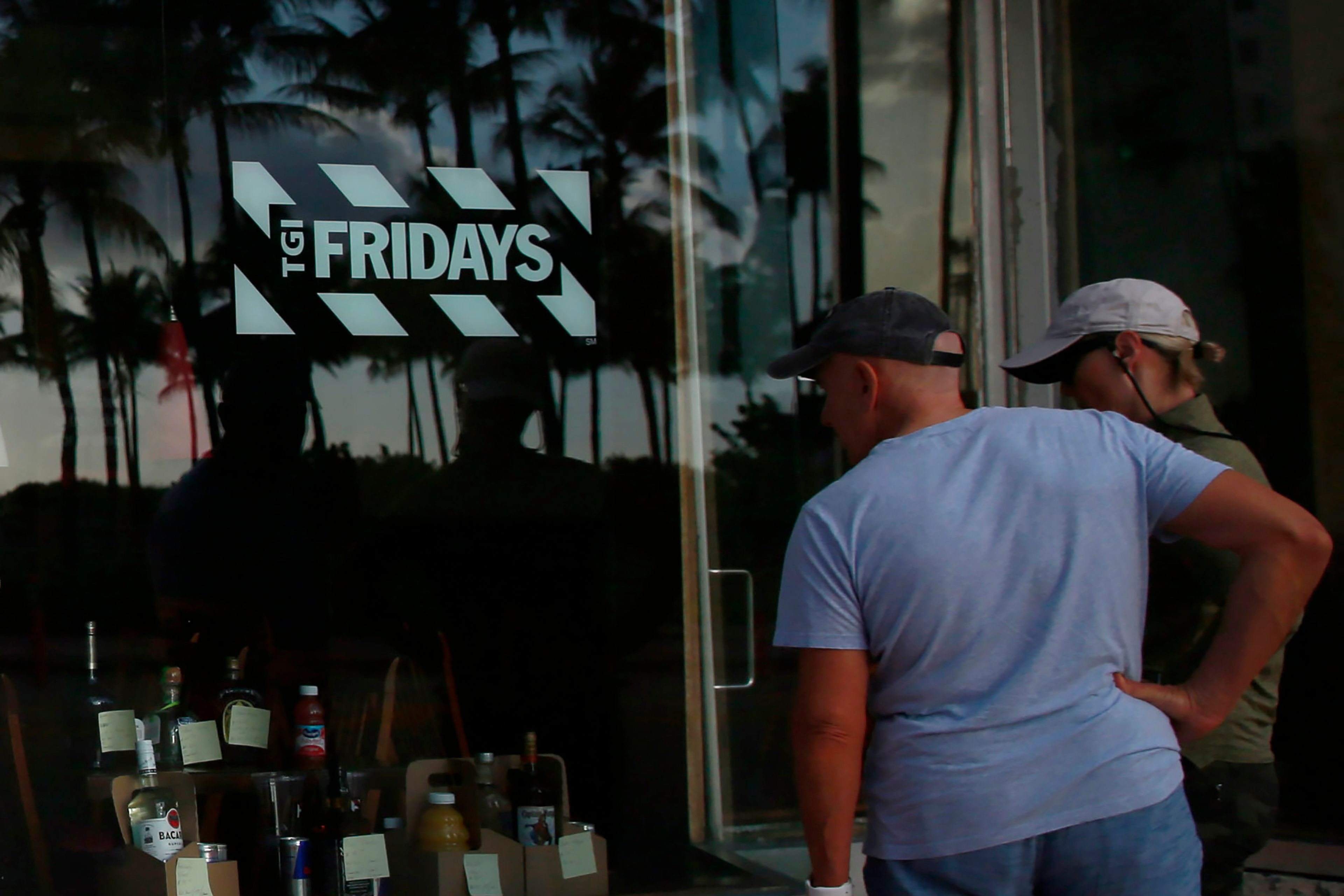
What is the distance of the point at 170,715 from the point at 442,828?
807 mm

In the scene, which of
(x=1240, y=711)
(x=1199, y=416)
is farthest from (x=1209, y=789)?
(x=1199, y=416)

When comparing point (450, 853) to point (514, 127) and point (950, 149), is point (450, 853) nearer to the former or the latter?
point (514, 127)

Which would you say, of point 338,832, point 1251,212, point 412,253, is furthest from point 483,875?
point 1251,212

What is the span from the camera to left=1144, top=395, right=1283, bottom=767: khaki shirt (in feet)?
7.78

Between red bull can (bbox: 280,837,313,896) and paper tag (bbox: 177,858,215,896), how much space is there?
28 centimetres

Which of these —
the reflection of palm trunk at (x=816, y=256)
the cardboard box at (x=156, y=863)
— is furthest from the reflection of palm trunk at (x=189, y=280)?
the reflection of palm trunk at (x=816, y=256)

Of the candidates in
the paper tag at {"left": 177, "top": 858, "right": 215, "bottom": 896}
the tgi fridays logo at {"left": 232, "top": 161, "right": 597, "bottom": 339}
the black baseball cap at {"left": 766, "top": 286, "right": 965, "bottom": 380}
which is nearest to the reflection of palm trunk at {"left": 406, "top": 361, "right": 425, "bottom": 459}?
the tgi fridays logo at {"left": 232, "top": 161, "right": 597, "bottom": 339}

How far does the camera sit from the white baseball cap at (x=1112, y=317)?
7.86 ft

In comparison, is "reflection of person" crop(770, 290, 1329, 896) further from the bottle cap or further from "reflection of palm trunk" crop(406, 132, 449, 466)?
"reflection of palm trunk" crop(406, 132, 449, 466)

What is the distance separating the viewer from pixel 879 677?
199 centimetres

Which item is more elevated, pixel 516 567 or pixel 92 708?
pixel 516 567

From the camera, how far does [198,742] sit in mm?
3621

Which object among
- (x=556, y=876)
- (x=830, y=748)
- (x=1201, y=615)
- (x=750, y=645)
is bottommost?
(x=556, y=876)

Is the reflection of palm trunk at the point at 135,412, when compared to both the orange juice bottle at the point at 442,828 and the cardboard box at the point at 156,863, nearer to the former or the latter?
the cardboard box at the point at 156,863
